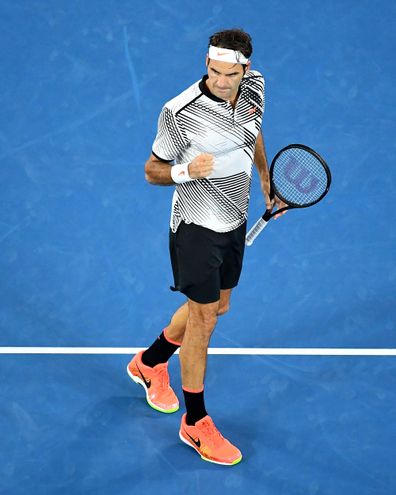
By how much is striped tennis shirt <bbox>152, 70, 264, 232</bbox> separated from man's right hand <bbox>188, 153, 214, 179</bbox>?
224mm

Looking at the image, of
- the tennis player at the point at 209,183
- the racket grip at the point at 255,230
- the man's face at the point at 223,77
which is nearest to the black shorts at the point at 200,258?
the tennis player at the point at 209,183

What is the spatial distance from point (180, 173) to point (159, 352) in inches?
52.2

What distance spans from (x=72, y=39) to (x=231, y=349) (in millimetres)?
3002

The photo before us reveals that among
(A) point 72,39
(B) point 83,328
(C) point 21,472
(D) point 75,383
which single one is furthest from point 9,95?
(C) point 21,472

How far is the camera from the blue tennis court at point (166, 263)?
484cm

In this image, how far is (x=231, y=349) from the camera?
5.58 metres

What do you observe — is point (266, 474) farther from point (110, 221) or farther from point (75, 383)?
point (110, 221)

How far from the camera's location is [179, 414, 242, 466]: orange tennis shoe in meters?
4.80

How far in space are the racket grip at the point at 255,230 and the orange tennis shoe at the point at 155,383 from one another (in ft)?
2.91

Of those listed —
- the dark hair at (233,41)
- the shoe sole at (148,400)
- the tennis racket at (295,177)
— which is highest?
the dark hair at (233,41)

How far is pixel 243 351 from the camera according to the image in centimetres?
555

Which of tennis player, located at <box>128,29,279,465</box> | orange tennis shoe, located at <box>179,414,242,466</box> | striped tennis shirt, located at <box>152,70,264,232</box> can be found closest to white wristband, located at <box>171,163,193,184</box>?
tennis player, located at <box>128,29,279,465</box>

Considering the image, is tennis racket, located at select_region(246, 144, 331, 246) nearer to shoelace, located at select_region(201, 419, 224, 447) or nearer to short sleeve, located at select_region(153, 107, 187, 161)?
short sleeve, located at select_region(153, 107, 187, 161)

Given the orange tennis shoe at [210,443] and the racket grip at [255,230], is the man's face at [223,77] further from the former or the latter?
the orange tennis shoe at [210,443]
